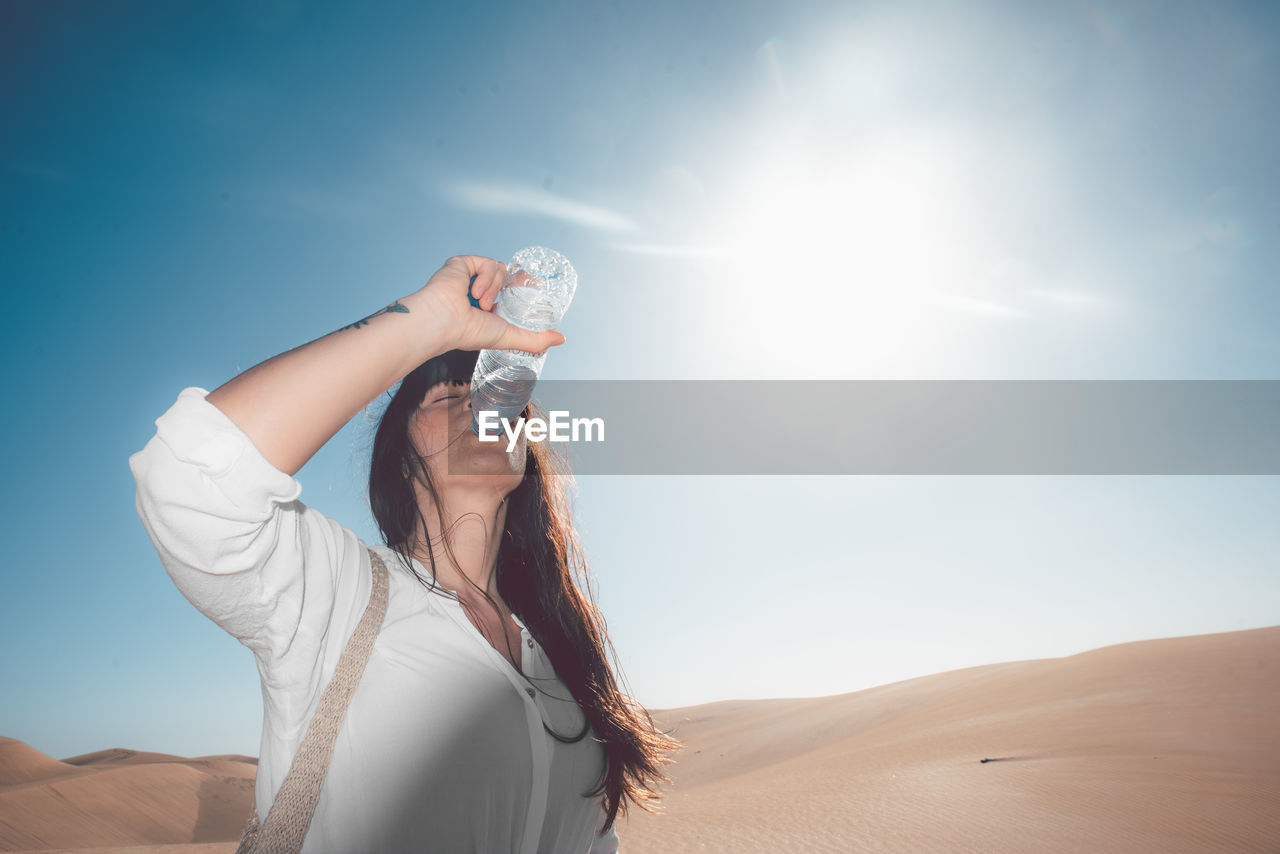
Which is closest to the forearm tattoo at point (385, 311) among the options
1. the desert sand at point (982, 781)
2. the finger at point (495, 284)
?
the finger at point (495, 284)

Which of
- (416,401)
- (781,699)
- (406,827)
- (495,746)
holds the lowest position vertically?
(781,699)

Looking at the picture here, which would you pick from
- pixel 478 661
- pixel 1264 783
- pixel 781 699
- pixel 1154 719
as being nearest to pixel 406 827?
pixel 478 661

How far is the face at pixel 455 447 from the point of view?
1913 millimetres

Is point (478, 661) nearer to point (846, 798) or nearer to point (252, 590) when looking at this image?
point (252, 590)

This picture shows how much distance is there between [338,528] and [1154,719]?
2540 cm

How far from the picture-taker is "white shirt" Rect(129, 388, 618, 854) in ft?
3.03

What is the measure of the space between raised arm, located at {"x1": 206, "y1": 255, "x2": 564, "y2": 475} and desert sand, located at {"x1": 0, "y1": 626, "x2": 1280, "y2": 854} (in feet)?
21.4

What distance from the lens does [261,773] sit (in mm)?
1203

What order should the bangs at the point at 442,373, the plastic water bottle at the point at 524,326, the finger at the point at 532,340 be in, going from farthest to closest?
the bangs at the point at 442,373 → the plastic water bottle at the point at 524,326 → the finger at the point at 532,340

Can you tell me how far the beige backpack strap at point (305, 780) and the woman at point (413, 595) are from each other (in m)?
0.03

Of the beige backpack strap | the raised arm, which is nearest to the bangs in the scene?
the raised arm

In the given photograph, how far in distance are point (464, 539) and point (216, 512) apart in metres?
1.10

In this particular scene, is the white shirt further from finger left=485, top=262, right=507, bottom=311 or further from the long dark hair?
finger left=485, top=262, right=507, bottom=311

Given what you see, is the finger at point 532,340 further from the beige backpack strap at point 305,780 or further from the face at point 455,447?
the beige backpack strap at point 305,780
